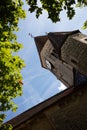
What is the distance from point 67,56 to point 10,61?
1694 cm

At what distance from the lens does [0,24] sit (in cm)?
1045

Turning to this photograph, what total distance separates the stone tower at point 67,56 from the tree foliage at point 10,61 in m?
12.9

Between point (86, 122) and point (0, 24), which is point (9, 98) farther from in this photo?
point (86, 122)

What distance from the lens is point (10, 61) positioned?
11.9m

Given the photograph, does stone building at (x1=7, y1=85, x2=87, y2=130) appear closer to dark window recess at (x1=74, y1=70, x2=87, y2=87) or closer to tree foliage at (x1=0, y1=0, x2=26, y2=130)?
tree foliage at (x1=0, y1=0, x2=26, y2=130)

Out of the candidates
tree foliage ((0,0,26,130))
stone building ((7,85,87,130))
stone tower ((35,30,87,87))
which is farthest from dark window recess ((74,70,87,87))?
tree foliage ((0,0,26,130))

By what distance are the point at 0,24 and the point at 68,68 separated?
20323 mm

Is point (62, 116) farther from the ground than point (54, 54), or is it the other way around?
point (62, 116)

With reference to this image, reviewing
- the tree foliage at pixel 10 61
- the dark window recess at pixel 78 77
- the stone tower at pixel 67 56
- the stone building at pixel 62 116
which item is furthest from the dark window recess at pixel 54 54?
the tree foliage at pixel 10 61

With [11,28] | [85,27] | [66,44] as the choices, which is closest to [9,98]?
[11,28]

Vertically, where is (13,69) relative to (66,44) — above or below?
above

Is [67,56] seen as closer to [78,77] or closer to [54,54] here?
[78,77]

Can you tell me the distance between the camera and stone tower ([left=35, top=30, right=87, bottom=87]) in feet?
83.9

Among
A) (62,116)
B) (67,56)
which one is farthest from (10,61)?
(67,56)
